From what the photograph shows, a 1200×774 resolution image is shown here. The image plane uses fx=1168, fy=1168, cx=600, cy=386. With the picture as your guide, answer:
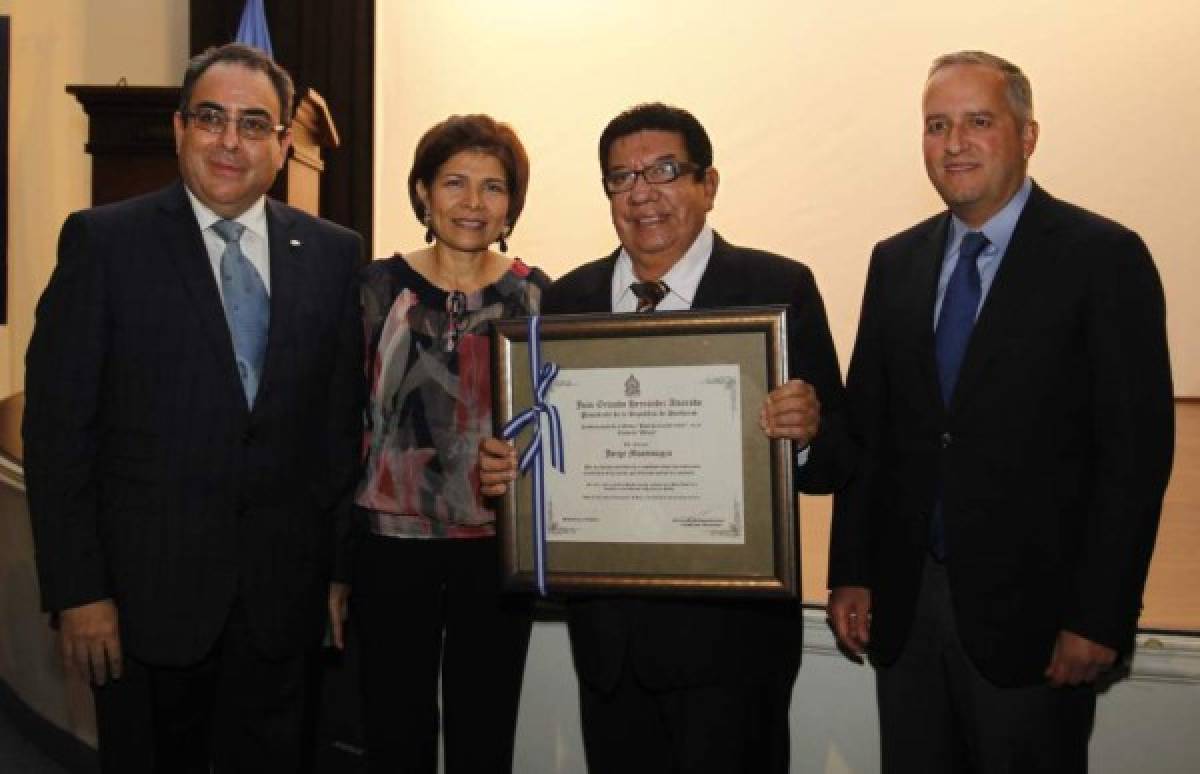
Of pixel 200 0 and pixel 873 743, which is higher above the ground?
pixel 200 0

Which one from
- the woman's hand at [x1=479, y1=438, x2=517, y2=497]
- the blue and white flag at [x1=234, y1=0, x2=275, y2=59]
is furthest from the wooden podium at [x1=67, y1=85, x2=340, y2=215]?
the woman's hand at [x1=479, y1=438, x2=517, y2=497]

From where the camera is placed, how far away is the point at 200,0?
6.80m

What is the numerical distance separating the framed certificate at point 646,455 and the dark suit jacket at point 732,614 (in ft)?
0.40

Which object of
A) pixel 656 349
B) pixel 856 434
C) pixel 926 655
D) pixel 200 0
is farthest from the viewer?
pixel 200 0

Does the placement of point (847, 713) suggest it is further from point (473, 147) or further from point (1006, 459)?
point (473, 147)

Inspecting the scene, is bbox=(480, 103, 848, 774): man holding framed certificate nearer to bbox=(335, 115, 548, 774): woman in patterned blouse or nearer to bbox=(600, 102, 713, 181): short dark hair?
bbox=(600, 102, 713, 181): short dark hair

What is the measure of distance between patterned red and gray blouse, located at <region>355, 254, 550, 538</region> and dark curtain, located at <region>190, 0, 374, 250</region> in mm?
4835

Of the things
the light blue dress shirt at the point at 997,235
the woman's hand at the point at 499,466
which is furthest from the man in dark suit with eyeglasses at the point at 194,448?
the light blue dress shirt at the point at 997,235

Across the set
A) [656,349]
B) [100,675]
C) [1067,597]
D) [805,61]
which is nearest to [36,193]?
[805,61]

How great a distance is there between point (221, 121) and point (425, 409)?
2.00ft

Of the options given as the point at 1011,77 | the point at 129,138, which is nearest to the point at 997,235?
the point at 1011,77

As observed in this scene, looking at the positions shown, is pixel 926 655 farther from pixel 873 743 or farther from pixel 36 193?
pixel 36 193

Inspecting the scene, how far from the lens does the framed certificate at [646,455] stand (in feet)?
5.61

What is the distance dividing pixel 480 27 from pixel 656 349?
5723mm
